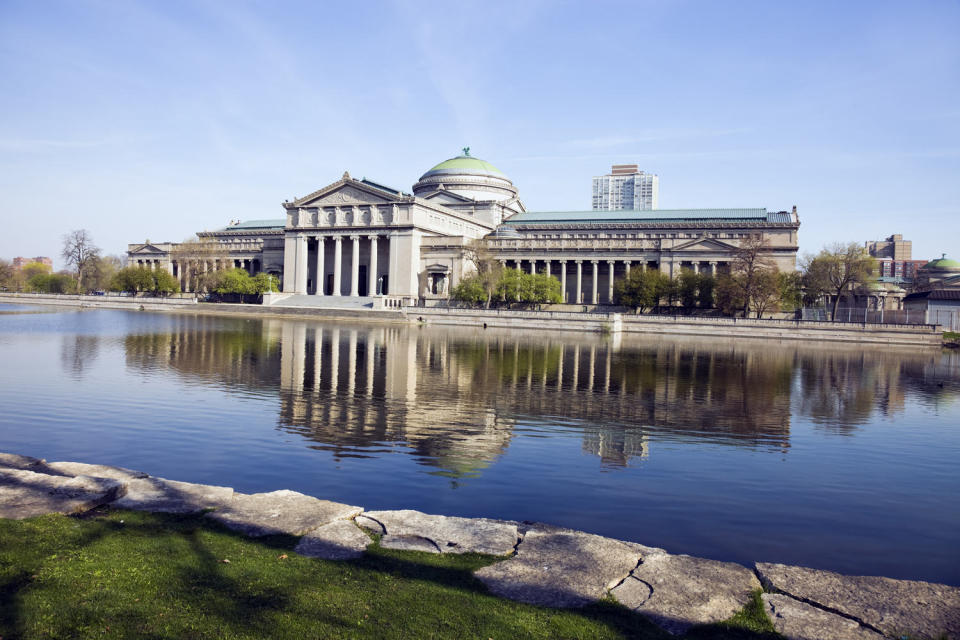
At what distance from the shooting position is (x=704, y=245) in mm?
96188

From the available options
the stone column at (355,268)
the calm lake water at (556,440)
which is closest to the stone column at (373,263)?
the stone column at (355,268)

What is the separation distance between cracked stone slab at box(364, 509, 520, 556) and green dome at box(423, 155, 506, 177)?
12040 centimetres

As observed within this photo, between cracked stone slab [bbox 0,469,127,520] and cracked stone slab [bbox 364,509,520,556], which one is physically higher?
cracked stone slab [bbox 0,469,127,520]

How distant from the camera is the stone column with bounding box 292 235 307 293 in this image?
11106 cm

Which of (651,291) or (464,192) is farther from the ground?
(464,192)

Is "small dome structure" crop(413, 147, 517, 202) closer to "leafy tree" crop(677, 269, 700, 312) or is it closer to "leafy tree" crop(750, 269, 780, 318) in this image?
"leafy tree" crop(677, 269, 700, 312)

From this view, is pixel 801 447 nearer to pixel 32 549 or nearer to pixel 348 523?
pixel 348 523

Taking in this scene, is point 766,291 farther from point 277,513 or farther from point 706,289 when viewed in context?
point 277,513

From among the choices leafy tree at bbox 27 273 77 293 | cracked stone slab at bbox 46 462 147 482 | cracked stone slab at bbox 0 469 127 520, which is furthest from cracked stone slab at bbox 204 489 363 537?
leafy tree at bbox 27 273 77 293

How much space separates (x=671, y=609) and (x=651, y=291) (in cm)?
8220

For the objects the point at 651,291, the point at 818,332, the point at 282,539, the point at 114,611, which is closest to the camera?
the point at 114,611

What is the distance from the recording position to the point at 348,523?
10.2 metres

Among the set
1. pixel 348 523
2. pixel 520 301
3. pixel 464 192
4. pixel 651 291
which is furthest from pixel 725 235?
pixel 348 523

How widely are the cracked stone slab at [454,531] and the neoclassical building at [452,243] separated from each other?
85.7m
